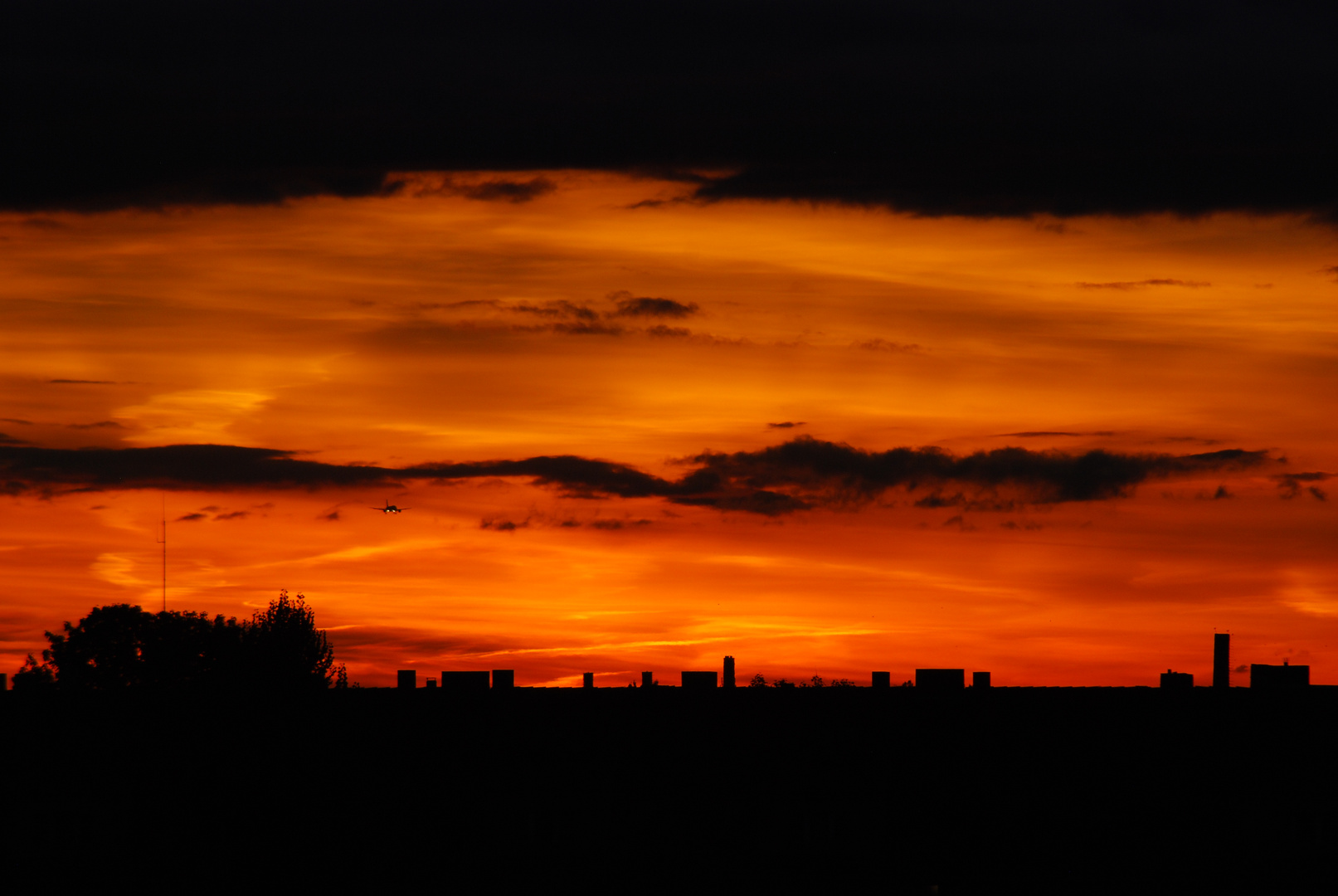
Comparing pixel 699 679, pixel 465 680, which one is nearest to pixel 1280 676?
pixel 699 679

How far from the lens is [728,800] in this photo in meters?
63.5

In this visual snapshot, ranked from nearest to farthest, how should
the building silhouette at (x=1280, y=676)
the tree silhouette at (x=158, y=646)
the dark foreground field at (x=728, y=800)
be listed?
the dark foreground field at (x=728, y=800), the building silhouette at (x=1280, y=676), the tree silhouette at (x=158, y=646)

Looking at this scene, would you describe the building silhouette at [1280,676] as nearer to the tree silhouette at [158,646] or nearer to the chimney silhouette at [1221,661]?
the chimney silhouette at [1221,661]

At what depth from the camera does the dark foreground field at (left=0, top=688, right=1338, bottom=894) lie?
201 feet

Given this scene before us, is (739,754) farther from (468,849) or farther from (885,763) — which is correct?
(468,849)

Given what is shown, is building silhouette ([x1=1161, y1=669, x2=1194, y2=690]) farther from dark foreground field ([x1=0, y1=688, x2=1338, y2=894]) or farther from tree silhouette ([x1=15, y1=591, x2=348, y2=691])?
tree silhouette ([x1=15, y1=591, x2=348, y2=691])

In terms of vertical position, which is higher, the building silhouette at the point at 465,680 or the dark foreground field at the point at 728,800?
the building silhouette at the point at 465,680

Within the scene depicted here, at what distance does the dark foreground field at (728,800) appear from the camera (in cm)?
6122

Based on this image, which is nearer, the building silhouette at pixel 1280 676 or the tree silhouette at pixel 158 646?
the building silhouette at pixel 1280 676

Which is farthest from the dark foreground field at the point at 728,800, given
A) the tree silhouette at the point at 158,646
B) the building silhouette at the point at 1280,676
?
the tree silhouette at the point at 158,646

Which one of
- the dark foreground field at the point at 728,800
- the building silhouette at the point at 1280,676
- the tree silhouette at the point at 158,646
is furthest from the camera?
the tree silhouette at the point at 158,646

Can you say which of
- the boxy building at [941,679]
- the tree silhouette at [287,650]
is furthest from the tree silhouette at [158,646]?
the boxy building at [941,679]

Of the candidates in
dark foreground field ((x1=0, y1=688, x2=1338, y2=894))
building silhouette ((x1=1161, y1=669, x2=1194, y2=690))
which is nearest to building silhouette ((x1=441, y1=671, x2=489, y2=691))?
dark foreground field ((x1=0, y1=688, x2=1338, y2=894))

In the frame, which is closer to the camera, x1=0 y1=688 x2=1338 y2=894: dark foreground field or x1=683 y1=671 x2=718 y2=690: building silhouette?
x1=0 y1=688 x2=1338 y2=894: dark foreground field
